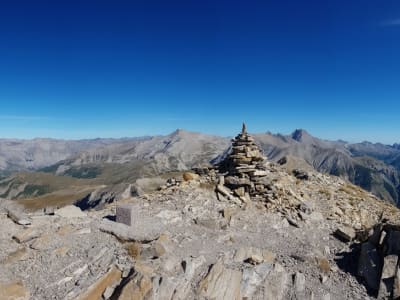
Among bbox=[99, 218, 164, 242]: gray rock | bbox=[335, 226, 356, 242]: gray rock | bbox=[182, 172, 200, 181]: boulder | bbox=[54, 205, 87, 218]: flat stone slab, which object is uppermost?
bbox=[182, 172, 200, 181]: boulder

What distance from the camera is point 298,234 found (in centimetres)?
2411

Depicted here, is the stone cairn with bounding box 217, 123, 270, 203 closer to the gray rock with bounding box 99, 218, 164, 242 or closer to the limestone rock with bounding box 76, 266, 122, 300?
the gray rock with bounding box 99, 218, 164, 242

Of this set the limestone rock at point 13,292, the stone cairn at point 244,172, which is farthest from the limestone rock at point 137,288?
the stone cairn at point 244,172

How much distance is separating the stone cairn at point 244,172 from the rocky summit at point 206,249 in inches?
6.4

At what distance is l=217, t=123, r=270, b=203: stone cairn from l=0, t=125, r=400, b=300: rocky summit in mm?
162

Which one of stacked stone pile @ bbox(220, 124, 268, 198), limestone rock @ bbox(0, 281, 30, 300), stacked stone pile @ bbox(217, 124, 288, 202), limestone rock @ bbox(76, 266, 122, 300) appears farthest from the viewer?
stacked stone pile @ bbox(220, 124, 268, 198)

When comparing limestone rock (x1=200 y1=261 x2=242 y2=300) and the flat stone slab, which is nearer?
limestone rock (x1=200 y1=261 x2=242 y2=300)

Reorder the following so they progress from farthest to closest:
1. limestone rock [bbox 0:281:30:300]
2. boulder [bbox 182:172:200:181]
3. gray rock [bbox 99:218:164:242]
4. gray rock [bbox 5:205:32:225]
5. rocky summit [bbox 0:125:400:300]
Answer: boulder [bbox 182:172:200:181]
gray rock [bbox 5:205:32:225]
gray rock [bbox 99:218:164:242]
rocky summit [bbox 0:125:400:300]
limestone rock [bbox 0:281:30:300]

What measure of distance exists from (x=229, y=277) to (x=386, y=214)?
72.9 ft

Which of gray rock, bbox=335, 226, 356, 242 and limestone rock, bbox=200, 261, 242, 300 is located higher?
gray rock, bbox=335, 226, 356, 242

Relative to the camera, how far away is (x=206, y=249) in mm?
20016

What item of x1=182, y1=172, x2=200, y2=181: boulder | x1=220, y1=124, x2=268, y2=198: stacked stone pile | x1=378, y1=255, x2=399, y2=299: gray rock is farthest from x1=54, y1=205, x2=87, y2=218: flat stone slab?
x1=378, y1=255, x2=399, y2=299: gray rock

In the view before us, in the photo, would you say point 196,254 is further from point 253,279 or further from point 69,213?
point 69,213

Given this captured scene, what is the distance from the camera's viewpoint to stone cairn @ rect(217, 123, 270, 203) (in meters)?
29.6
